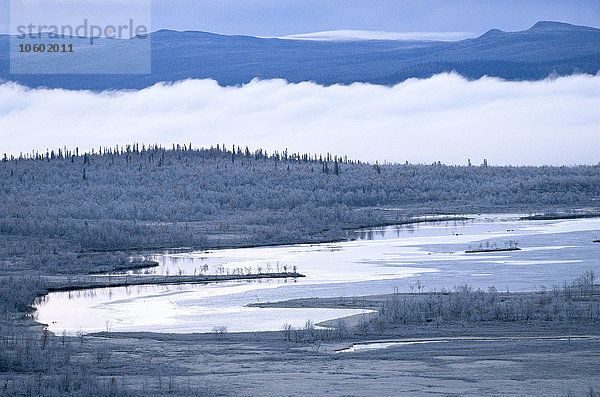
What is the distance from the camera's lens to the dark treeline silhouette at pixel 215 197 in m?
53.9

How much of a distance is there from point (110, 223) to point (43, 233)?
5825 millimetres

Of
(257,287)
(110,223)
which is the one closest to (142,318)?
(257,287)

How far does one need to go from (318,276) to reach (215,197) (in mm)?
55114

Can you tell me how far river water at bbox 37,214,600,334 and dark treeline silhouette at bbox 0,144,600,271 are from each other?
638 cm

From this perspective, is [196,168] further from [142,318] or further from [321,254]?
[142,318]

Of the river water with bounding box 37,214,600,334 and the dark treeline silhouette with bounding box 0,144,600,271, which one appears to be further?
the dark treeline silhouette with bounding box 0,144,600,271

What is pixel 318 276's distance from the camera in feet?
113

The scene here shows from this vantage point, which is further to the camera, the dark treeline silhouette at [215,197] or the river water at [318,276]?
the dark treeline silhouette at [215,197]

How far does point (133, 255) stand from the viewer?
4638 cm

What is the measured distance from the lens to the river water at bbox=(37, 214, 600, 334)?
24.6m

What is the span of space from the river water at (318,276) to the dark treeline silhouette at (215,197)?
6.38 meters

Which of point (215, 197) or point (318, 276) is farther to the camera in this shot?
point (215, 197)

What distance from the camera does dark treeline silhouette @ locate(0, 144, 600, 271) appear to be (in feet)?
177

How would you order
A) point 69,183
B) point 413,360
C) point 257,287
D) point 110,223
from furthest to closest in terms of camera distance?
Answer: point 69,183, point 110,223, point 257,287, point 413,360
